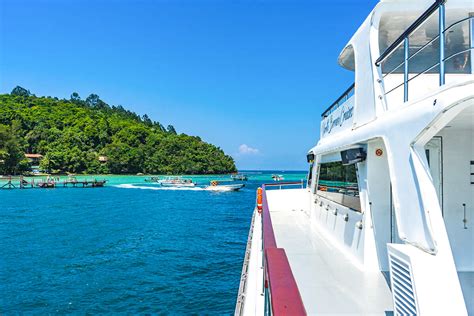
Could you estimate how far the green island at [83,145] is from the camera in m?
92.3

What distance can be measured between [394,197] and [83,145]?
110545 mm

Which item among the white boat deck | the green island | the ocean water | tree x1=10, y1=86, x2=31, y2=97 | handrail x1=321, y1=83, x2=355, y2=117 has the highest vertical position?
tree x1=10, y1=86, x2=31, y2=97

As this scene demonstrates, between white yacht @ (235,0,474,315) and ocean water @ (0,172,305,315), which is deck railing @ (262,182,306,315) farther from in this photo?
ocean water @ (0,172,305,315)

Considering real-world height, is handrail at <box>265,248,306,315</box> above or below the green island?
below

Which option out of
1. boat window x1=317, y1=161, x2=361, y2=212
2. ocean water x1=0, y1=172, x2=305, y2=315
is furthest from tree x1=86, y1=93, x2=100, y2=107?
boat window x1=317, y1=161, x2=361, y2=212

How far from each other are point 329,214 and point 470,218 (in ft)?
9.87

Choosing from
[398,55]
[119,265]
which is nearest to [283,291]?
[398,55]

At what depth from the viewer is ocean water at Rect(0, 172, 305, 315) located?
32.2 ft

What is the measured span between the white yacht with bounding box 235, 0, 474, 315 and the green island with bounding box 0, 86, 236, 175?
9273 cm

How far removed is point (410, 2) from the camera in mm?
4754

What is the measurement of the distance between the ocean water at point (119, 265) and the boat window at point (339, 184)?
175 inches

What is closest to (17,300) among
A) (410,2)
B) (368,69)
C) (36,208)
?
(368,69)

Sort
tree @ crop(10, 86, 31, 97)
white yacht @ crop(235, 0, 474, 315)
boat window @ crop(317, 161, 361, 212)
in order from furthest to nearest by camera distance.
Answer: tree @ crop(10, 86, 31, 97) → boat window @ crop(317, 161, 361, 212) → white yacht @ crop(235, 0, 474, 315)

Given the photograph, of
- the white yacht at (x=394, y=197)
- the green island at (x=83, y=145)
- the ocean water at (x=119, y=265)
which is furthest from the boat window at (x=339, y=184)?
the green island at (x=83, y=145)
